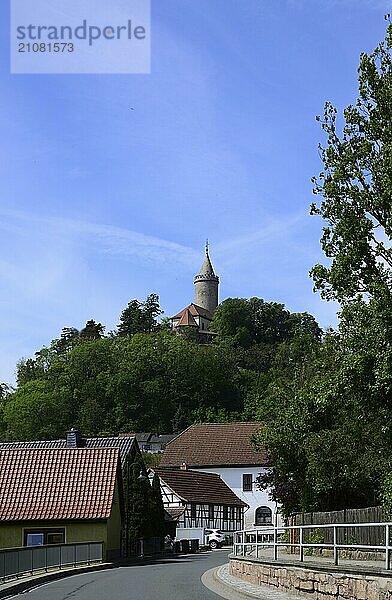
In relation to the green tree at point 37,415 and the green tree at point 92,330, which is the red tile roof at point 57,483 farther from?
the green tree at point 92,330

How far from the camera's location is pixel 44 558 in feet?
111

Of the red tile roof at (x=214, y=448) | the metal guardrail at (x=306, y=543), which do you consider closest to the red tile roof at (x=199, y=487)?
the red tile roof at (x=214, y=448)

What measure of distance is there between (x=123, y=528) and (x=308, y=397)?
69.0ft

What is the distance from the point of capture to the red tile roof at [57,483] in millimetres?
44344

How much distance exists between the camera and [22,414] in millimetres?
124812

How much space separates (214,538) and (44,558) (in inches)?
1388

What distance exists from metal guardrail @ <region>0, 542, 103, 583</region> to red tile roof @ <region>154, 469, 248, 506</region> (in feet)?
96.8

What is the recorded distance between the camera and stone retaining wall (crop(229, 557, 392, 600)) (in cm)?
1495

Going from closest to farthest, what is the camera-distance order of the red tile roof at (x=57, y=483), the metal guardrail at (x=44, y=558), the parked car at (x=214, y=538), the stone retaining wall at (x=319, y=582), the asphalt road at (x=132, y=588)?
the stone retaining wall at (x=319, y=582), the asphalt road at (x=132, y=588), the metal guardrail at (x=44, y=558), the red tile roof at (x=57, y=483), the parked car at (x=214, y=538)

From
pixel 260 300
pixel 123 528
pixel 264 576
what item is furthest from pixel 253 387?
pixel 264 576

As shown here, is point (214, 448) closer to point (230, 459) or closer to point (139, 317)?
point (230, 459)

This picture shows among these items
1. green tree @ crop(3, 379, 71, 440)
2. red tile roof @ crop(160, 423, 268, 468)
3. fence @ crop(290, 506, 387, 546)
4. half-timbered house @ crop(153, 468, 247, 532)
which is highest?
green tree @ crop(3, 379, 71, 440)

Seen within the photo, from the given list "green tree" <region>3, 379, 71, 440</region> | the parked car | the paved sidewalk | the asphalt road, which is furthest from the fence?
"green tree" <region>3, 379, 71, 440</region>

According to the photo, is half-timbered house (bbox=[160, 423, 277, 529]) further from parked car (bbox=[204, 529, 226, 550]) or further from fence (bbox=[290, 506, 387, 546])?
fence (bbox=[290, 506, 387, 546])
